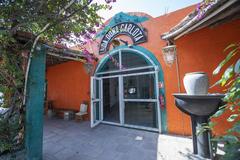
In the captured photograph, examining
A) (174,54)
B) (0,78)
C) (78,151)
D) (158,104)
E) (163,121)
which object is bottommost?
(78,151)

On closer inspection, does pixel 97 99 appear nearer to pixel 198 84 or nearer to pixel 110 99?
pixel 110 99

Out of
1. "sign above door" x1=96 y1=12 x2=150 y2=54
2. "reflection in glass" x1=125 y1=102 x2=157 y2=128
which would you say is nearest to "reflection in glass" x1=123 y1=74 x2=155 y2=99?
"reflection in glass" x1=125 y1=102 x2=157 y2=128

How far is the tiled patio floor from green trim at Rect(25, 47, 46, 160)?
56 cm

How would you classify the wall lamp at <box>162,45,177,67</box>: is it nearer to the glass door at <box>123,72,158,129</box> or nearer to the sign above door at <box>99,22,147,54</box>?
the glass door at <box>123,72,158,129</box>

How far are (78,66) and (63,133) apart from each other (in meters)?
3.19

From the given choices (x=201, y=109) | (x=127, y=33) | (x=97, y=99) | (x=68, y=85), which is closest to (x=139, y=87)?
(x=97, y=99)

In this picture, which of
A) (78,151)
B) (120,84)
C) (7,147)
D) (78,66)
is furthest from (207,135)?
(78,66)

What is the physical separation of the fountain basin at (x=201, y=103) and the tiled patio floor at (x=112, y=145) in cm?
99

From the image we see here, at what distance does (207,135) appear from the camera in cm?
248

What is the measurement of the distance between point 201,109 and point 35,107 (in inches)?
122

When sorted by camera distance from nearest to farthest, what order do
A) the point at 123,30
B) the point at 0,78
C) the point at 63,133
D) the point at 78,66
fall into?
the point at 0,78
the point at 63,133
the point at 123,30
the point at 78,66

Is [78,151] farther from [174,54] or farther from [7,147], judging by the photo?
[174,54]

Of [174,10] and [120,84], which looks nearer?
[174,10]

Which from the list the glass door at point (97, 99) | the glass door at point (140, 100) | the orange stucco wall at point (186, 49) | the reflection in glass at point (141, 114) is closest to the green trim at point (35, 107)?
the glass door at point (97, 99)
